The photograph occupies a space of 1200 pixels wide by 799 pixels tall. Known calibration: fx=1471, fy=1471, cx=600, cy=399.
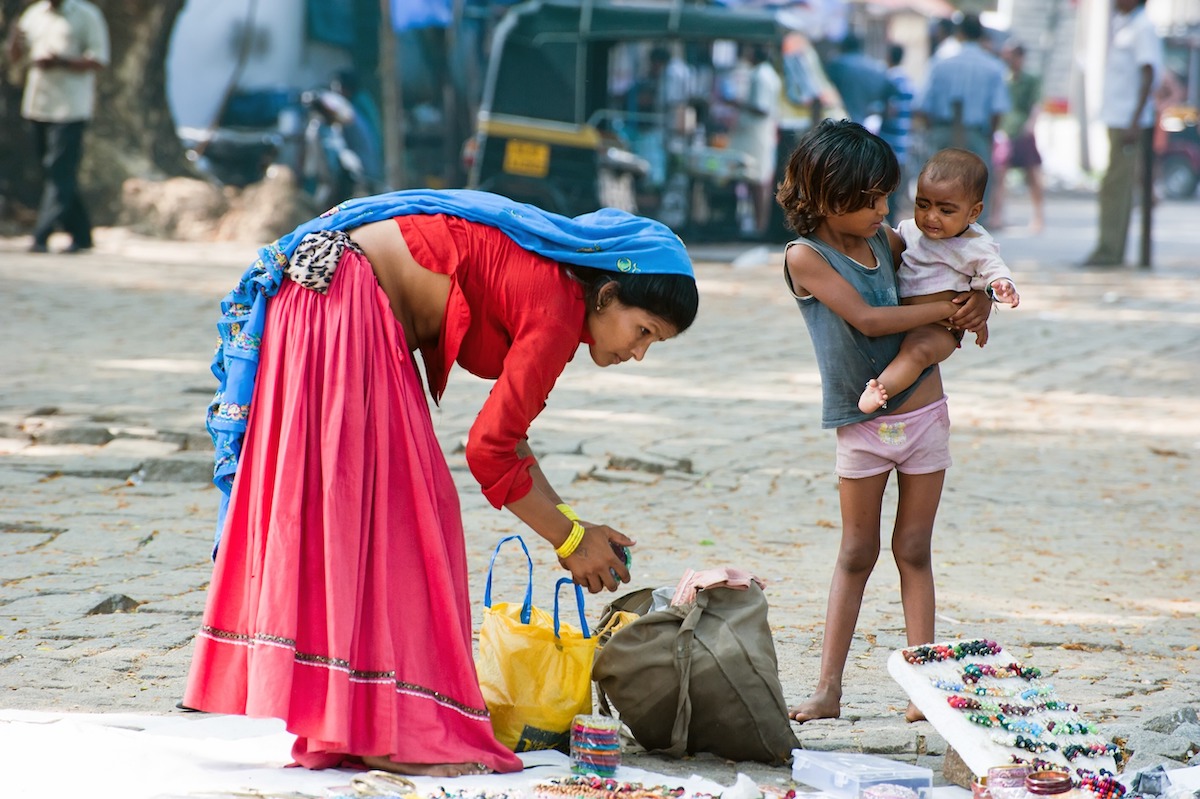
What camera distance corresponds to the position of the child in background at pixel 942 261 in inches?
135

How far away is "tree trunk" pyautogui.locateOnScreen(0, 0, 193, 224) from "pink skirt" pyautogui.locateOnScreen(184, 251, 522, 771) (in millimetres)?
12723

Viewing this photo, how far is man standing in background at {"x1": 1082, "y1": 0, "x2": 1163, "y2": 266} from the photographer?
43.8ft

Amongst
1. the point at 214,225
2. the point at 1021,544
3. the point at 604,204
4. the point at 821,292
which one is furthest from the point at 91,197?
the point at 821,292

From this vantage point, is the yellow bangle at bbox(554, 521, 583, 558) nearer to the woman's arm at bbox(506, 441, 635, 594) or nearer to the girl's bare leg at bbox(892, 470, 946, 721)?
the woman's arm at bbox(506, 441, 635, 594)

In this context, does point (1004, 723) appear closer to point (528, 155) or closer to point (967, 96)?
point (528, 155)

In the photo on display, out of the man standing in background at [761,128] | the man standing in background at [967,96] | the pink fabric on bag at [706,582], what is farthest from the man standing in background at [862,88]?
the pink fabric on bag at [706,582]

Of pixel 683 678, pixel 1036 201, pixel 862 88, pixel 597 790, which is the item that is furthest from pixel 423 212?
pixel 1036 201

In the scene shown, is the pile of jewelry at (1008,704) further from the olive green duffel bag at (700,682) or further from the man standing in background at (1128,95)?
the man standing in background at (1128,95)

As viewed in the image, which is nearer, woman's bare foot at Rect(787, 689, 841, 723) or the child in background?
the child in background

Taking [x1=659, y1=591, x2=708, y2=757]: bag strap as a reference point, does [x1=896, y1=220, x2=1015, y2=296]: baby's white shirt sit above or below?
above

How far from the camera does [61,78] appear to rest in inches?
481


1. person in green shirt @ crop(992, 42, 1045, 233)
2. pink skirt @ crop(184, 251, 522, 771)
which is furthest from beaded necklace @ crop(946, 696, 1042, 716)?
person in green shirt @ crop(992, 42, 1045, 233)

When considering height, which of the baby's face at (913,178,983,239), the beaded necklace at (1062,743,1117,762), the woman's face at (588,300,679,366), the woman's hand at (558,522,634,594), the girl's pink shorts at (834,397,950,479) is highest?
the baby's face at (913,178,983,239)

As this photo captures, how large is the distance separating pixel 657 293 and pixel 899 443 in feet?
2.68
